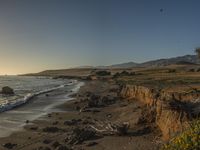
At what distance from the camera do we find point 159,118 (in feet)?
64.8

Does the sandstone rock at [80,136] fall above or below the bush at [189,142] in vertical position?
below

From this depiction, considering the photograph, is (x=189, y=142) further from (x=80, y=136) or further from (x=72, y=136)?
(x=72, y=136)

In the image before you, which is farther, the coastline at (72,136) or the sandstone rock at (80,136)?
the sandstone rock at (80,136)

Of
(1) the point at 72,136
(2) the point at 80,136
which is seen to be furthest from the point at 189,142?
(1) the point at 72,136

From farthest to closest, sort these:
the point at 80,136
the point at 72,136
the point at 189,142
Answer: the point at 72,136 < the point at 80,136 < the point at 189,142

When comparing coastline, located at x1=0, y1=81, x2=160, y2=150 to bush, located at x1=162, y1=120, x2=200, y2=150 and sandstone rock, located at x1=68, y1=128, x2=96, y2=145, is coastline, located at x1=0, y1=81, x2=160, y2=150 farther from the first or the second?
bush, located at x1=162, y1=120, x2=200, y2=150

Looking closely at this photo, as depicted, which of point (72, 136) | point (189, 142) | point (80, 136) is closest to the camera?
point (189, 142)

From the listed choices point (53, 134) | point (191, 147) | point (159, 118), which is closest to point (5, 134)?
point (53, 134)

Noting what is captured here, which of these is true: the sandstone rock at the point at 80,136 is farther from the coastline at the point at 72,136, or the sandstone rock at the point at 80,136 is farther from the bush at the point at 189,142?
the bush at the point at 189,142

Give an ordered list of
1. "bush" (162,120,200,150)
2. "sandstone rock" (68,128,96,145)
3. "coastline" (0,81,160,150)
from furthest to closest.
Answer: "sandstone rock" (68,128,96,145) < "coastline" (0,81,160,150) < "bush" (162,120,200,150)

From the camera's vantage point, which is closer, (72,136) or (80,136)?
(80,136)

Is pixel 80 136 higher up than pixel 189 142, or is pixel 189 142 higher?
pixel 189 142

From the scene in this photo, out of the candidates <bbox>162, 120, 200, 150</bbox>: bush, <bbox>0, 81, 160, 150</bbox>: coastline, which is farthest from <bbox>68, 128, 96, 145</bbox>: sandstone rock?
<bbox>162, 120, 200, 150</bbox>: bush

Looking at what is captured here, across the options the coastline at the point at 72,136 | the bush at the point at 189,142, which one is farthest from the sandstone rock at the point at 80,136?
the bush at the point at 189,142
